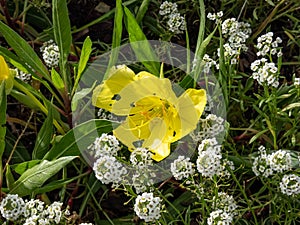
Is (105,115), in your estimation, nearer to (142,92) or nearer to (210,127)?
(142,92)

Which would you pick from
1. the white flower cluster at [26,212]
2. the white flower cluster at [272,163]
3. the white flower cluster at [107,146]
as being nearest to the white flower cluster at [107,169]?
the white flower cluster at [107,146]

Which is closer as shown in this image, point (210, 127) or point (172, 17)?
point (210, 127)

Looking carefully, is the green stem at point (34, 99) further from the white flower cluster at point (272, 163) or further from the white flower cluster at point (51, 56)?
the white flower cluster at point (272, 163)

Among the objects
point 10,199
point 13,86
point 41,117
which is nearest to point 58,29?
point 13,86

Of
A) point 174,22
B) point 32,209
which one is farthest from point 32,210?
point 174,22

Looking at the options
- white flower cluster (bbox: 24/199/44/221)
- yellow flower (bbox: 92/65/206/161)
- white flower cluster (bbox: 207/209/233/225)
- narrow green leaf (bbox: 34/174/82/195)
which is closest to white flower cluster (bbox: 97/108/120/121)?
yellow flower (bbox: 92/65/206/161)

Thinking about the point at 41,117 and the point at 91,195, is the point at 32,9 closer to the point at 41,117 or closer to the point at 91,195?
the point at 41,117

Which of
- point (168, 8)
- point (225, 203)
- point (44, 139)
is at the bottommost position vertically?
point (225, 203)
